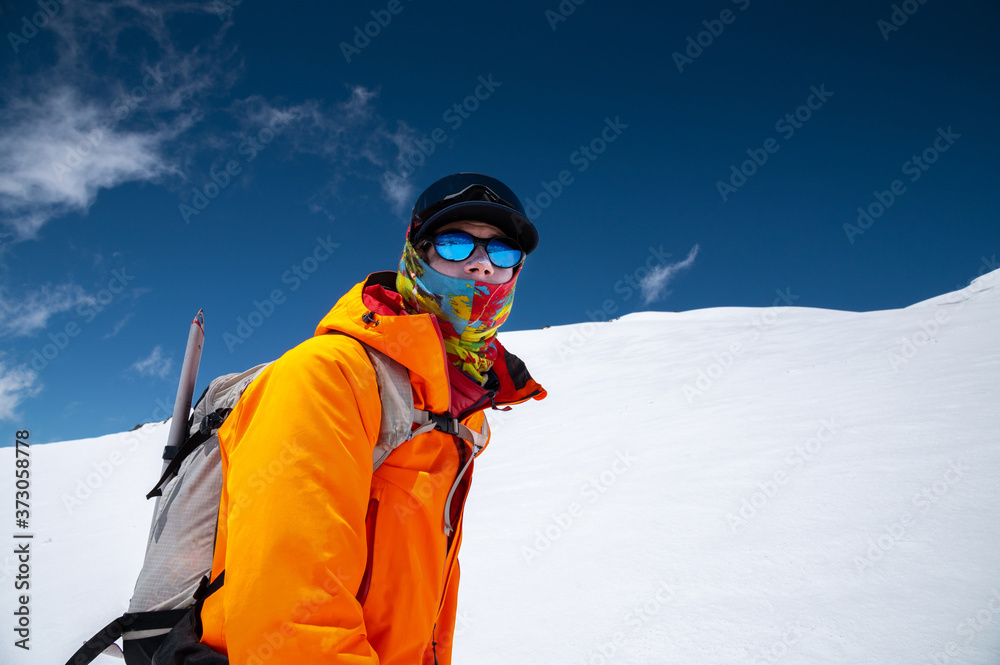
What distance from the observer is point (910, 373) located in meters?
7.05

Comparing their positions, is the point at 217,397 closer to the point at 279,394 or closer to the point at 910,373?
the point at 279,394

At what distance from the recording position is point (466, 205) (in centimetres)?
192

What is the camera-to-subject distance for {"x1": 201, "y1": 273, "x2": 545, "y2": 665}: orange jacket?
96 cm

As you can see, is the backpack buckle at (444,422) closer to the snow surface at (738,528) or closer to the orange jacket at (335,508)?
the orange jacket at (335,508)

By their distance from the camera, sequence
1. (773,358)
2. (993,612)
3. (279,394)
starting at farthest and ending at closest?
(773,358) → (993,612) → (279,394)

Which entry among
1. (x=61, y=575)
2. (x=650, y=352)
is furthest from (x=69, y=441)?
(x=650, y=352)

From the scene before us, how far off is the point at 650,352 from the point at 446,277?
48.2ft

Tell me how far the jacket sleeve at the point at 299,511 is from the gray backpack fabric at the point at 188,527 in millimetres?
133
